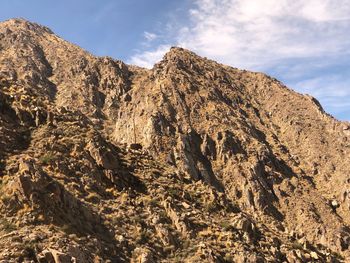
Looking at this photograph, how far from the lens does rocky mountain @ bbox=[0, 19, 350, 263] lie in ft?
78.6

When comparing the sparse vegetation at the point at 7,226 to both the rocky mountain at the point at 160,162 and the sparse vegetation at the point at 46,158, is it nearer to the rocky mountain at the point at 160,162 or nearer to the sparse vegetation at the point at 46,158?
the rocky mountain at the point at 160,162

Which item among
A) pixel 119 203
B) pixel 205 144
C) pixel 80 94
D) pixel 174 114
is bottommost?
pixel 119 203

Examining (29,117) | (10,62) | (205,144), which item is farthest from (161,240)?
(10,62)

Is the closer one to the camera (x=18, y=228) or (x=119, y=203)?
(x=18, y=228)

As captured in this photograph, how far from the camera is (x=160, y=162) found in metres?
38.8

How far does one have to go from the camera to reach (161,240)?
86.6 feet

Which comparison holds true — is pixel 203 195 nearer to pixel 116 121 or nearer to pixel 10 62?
pixel 116 121

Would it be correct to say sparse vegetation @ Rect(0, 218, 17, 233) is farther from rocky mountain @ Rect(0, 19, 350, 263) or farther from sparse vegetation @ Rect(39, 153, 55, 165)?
sparse vegetation @ Rect(39, 153, 55, 165)

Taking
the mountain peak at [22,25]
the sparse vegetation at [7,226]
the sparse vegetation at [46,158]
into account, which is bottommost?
the sparse vegetation at [7,226]

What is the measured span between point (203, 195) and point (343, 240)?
122 ft

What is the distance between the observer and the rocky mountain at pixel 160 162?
23969mm

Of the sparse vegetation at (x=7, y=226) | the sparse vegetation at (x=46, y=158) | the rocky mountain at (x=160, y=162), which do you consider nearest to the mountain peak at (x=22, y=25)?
the rocky mountain at (x=160, y=162)

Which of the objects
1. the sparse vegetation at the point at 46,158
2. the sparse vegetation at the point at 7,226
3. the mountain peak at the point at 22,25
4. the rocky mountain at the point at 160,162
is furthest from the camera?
the mountain peak at the point at 22,25

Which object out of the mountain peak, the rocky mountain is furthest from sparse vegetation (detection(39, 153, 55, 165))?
the mountain peak
